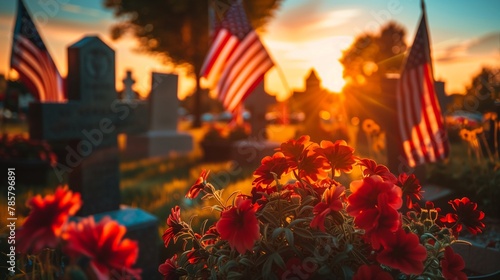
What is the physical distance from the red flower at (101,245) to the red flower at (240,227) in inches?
19.2

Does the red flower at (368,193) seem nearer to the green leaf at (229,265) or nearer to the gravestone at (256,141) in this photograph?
the green leaf at (229,265)

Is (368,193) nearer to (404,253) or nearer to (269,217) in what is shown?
(404,253)

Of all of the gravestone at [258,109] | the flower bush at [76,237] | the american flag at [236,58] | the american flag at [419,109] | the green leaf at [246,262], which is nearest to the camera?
the flower bush at [76,237]

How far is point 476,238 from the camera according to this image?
377 centimetres

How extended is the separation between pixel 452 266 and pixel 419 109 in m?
3.20

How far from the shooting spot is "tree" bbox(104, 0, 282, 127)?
2714cm

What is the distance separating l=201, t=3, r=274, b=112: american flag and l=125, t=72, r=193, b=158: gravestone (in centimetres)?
647

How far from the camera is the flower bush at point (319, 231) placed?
1.56 metres

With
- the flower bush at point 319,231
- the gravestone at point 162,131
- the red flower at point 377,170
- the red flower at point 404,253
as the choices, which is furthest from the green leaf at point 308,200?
the gravestone at point 162,131

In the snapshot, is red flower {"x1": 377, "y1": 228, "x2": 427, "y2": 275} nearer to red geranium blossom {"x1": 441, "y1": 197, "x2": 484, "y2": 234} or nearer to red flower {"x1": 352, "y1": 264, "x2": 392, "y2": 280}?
red flower {"x1": 352, "y1": 264, "x2": 392, "y2": 280}

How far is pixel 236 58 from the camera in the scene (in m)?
6.62

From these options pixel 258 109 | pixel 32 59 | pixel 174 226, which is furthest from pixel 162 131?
pixel 174 226

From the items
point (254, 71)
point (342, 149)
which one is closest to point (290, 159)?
point (342, 149)

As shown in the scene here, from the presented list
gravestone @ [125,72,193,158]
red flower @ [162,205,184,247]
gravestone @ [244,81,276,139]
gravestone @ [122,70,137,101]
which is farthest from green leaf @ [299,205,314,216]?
gravestone @ [122,70,137,101]
